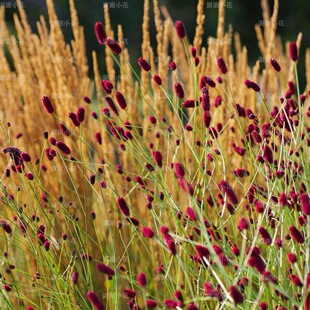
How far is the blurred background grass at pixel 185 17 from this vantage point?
8.84 meters

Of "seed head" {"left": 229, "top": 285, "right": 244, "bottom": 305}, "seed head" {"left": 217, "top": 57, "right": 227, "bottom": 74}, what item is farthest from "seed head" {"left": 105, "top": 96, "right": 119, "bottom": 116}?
"seed head" {"left": 229, "top": 285, "right": 244, "bottom": 305}

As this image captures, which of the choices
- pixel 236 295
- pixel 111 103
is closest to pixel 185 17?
pixel 111 103

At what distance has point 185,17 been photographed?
9086 mm

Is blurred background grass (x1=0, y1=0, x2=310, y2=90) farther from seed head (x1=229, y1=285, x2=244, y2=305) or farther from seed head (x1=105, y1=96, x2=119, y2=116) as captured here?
seed head (x1=229, y1=285, x2=244, y2=305)

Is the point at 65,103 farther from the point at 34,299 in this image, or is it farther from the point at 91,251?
the point at 34,299

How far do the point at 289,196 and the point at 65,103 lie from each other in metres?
1.07

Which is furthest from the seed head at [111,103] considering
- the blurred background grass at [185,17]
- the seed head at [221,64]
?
the blurred background grass at [185,17]

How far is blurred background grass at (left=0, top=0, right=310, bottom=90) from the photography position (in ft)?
29.0

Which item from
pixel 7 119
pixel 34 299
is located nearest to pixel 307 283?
pixel 34 299

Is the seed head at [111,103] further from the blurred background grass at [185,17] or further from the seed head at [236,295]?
the blurred background grass at [185,17]

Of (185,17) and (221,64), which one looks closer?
(221,64)

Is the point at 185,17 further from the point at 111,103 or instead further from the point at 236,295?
the point at 236,295

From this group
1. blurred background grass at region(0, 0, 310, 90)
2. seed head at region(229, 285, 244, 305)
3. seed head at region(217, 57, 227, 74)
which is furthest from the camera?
blurred background grass at region(0, 0, 310, 90)

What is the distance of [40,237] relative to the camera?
1.75m
